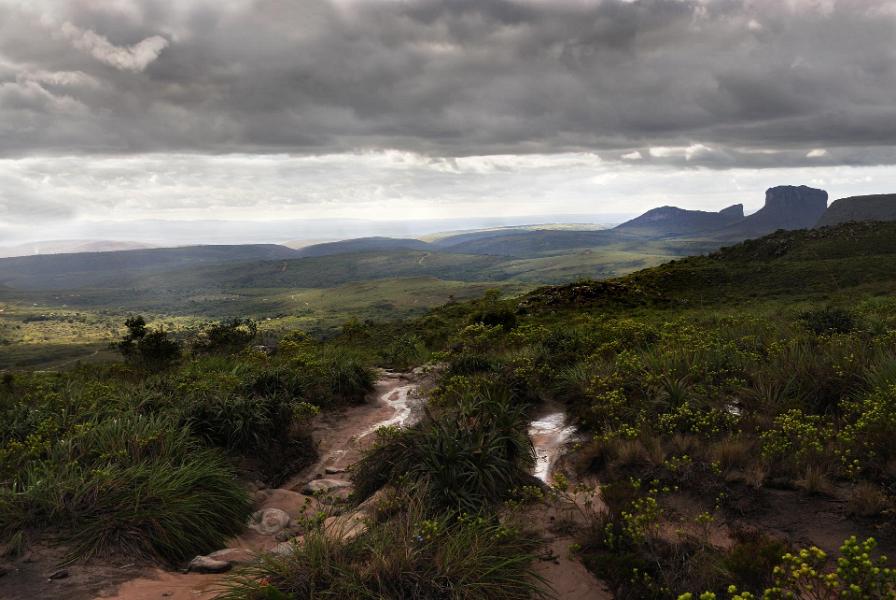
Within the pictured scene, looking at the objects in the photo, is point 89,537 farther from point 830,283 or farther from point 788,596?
point 830,283

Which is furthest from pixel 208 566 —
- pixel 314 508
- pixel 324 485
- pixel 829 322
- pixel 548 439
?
pixel 829 322

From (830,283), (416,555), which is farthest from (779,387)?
(830,283)

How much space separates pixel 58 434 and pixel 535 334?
43.2 ft

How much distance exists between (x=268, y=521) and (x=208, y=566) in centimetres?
169

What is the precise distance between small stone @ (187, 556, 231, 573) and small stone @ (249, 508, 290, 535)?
4.56 ft

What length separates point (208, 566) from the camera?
6.23 metres

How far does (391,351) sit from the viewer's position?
22.3 m

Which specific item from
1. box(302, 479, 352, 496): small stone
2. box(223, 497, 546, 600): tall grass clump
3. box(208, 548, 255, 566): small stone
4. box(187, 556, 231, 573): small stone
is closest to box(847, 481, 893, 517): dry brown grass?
box(223, 497, 546, 600): tall grass clump

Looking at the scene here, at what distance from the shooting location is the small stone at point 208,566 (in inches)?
245

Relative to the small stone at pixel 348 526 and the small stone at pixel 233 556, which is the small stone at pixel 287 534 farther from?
the small stone at pixel 233 556

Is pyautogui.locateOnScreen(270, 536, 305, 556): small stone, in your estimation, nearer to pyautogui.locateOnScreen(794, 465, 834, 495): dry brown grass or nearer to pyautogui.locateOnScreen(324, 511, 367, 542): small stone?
pyautogui.locateOnScreen(324, 511, 367, 542): small stone

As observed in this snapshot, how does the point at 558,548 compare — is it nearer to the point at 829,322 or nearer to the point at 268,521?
the point at 268,521

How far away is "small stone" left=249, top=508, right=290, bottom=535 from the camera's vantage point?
304 inches

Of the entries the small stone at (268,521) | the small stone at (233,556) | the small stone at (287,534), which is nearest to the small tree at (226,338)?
the small stone at (268,521)
